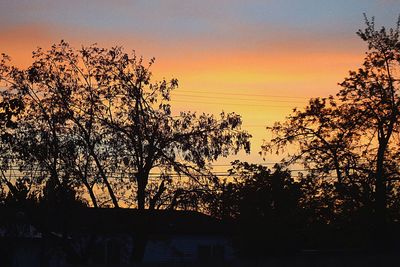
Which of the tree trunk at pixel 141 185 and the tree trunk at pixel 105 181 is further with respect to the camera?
the tree trunk at pixel 141 185

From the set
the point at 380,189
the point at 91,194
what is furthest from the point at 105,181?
the point at 380,189

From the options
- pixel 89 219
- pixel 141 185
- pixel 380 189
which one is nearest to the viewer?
pixel 380 189

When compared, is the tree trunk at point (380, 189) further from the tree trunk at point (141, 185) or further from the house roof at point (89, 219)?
the tree trunk at point (141, 185)

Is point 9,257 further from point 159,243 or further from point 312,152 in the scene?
point 312,152

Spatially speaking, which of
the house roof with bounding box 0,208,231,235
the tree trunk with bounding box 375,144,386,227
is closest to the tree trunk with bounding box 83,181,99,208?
the house roof with bounding box 0,208,231,235

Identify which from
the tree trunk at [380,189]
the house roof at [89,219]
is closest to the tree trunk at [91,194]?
the house roof at [89,219]

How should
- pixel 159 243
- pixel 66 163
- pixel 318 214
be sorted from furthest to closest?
1. pixel 159 243
2. pixel 318 214
3. pixel 66 163

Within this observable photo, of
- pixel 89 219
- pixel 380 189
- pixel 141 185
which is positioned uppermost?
pixel 141 185

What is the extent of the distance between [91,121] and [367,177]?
11.0 meters

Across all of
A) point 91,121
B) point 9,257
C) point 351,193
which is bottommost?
point 9,257

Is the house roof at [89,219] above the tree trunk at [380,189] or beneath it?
beneath

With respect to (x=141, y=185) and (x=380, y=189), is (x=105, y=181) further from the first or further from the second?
(x=380, y=189)

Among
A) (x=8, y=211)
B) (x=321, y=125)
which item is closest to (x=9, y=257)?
(x=8, y=211)

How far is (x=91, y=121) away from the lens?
92.9 feet
